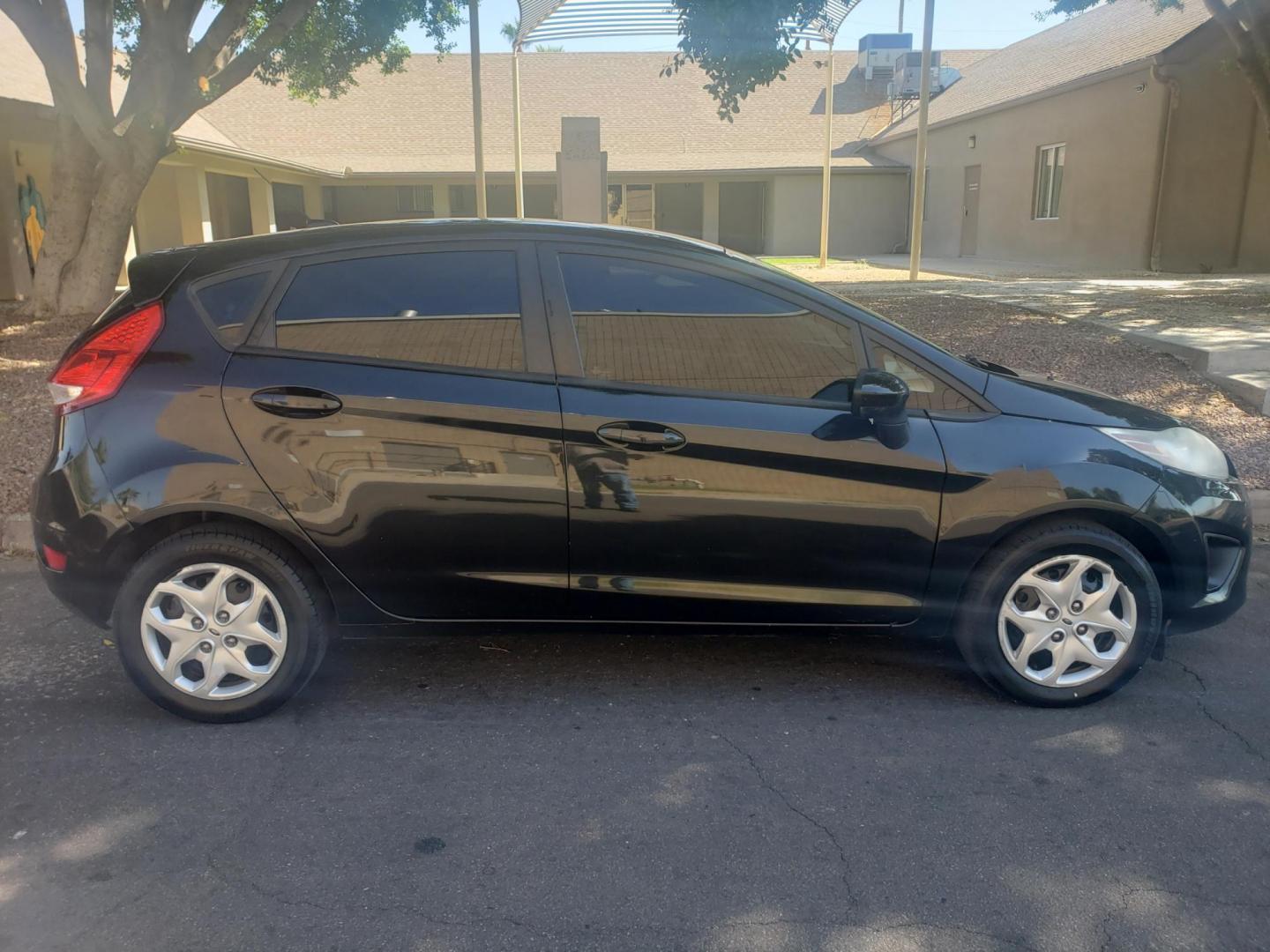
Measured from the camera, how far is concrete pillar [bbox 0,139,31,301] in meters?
14.6

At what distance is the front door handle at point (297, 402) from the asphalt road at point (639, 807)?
113 centimetres

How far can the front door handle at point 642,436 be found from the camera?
347 cm

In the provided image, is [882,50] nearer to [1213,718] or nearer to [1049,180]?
[1049,180]

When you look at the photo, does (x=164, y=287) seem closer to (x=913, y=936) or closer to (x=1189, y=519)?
(x=913, y=936)

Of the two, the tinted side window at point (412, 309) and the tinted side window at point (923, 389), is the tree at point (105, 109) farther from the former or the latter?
the tinted side window at point (923, 389)

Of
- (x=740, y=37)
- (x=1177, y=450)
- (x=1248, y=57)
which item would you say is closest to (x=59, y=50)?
(x=740, y=37)

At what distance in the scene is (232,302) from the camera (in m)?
3.55

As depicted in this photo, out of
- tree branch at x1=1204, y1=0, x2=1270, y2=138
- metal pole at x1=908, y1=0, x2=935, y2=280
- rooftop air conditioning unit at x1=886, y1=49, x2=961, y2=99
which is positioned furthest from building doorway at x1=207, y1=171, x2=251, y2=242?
tree branch at x1=1204, y1=0, x2=1270, y2=138

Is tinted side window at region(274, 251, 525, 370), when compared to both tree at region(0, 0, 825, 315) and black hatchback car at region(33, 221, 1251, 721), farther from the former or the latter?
tree at region(0, 0, 825, 315)

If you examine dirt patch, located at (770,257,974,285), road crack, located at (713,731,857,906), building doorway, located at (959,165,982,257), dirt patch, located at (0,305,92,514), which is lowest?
road crack, located at (713,731,857,906)

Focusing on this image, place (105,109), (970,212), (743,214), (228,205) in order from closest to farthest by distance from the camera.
Answer: (105,109) < (970,212) < (228,205) < (743,214)

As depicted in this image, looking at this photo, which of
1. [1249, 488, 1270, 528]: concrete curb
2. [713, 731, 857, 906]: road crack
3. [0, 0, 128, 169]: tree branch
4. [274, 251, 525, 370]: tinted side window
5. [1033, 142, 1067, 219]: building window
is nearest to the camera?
[713, 731, 857, 906]: road crack

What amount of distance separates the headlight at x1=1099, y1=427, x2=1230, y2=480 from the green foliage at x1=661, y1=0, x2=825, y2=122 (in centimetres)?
769

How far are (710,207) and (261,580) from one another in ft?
91.4
